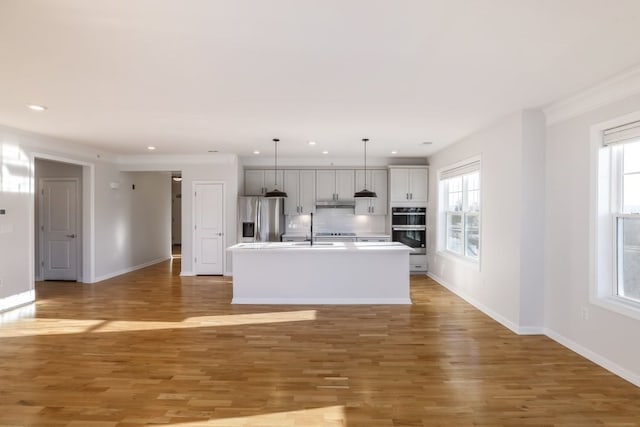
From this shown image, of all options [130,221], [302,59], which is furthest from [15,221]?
[302,59]

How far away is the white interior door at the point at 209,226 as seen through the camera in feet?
24.7

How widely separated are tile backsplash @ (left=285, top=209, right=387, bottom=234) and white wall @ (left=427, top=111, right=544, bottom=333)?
295 centimetres

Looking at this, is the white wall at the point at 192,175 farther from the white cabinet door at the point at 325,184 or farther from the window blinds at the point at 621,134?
the window blinds at the point at 621,134

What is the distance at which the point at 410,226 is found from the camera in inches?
302

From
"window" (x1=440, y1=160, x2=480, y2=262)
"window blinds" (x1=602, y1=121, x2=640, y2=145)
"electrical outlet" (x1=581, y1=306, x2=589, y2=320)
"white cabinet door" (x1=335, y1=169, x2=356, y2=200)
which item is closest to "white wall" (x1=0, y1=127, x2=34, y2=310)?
"white cabinet door" (x1=335, y1=169, x2=356, y2=200)

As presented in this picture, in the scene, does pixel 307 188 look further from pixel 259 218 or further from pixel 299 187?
pixel 259 218

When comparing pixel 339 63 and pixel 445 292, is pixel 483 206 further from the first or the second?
pixel 339 63

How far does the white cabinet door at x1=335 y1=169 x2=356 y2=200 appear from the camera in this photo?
7.96 meters

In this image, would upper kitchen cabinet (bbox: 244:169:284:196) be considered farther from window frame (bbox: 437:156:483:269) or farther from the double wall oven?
window frame (bbox: 437:156:483:269)

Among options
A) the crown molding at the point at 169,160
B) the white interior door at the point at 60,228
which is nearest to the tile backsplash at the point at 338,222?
the crown molding at the point at 169,160

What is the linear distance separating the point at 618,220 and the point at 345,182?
5.22 m

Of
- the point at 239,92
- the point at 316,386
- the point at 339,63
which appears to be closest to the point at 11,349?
the point at 316,386

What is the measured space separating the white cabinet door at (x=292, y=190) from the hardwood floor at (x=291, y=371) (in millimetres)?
3275

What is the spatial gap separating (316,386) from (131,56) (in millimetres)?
2963
